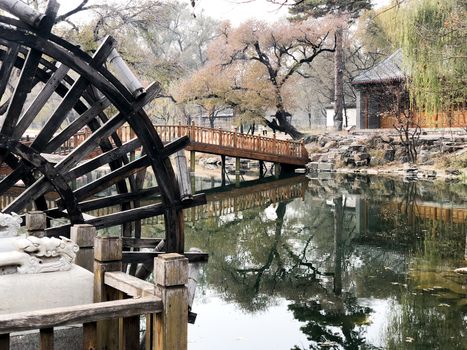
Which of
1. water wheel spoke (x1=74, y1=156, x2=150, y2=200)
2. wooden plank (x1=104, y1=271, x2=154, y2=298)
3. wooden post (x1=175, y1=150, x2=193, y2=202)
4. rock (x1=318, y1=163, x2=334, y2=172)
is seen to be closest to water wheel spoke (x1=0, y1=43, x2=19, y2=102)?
water wheel spoke (x1=74, y1=156, x2=150, y2=200)

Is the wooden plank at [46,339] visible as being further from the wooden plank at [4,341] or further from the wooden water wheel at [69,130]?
the wooden water wheel at [69,130]

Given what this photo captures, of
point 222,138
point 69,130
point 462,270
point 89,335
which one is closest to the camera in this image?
point 89,335

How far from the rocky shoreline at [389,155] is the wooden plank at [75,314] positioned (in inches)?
942

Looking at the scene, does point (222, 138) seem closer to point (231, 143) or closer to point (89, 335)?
point (231, 143)

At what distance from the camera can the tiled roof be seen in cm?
3185

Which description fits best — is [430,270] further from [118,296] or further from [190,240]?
[118,296]

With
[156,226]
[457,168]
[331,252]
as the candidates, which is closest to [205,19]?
[457,168]

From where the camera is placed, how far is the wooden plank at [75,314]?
3.04 m

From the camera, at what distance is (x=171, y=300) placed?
3342 millimetres

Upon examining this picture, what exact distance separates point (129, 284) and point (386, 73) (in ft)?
102

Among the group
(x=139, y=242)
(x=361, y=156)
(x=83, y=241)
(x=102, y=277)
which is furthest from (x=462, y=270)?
(x=361, y=156)

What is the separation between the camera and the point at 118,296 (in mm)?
4023

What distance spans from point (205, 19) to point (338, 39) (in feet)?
73.3

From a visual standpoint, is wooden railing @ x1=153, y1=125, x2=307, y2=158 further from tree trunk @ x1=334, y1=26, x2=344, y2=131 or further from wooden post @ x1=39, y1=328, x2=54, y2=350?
wooden post @ x1=39, y1=328, x2=54, y2=350
